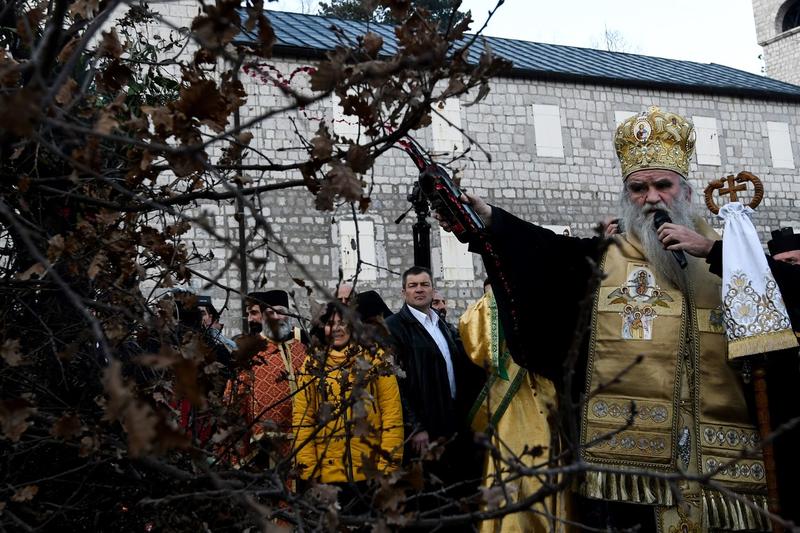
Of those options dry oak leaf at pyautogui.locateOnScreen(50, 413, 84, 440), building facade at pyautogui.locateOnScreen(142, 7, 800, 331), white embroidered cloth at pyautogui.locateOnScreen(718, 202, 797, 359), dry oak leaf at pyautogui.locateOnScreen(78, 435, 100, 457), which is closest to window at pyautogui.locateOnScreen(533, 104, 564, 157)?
building facade at pyautogui.locateOnScreen(142, 7, 800, 331)

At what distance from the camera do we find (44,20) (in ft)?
9.36

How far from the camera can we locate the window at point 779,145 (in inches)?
855

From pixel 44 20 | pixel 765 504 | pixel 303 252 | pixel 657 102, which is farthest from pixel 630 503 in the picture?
pixel 657 102

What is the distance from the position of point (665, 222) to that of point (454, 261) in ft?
46.7

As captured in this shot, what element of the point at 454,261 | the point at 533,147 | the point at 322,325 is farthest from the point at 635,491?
the point at 533,147

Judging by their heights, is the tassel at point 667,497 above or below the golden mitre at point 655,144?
below

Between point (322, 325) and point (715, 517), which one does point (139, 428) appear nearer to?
point (322, 325)

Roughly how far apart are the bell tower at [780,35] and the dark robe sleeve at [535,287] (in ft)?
93.8

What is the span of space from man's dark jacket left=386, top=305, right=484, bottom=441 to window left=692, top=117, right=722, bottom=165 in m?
16.2

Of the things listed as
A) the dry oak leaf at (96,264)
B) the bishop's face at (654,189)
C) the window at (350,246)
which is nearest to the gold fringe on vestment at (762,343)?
the bishop's face at (654,189)

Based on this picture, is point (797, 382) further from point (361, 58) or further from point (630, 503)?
point (361, 58)

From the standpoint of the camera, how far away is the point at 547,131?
1970 cm

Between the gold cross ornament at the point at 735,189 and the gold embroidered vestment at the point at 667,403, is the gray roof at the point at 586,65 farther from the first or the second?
the gold embroidered vestment at the point at 667,403

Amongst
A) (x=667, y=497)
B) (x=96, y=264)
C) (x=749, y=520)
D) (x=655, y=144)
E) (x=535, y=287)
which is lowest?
(x=749, y=520)
